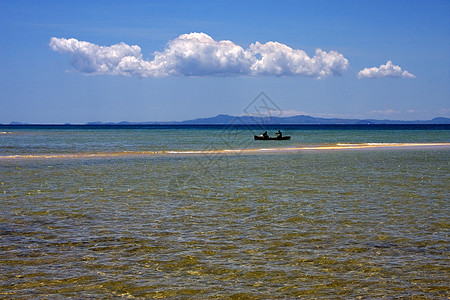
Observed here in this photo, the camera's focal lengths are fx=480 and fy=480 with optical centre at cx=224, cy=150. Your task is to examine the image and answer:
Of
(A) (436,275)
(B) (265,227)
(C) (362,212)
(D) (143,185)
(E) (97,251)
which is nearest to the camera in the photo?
(A) (436,275)

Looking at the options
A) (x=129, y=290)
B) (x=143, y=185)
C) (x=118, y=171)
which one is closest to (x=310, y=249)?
(x=129, y=290)

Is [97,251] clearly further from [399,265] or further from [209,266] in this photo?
[399,265]

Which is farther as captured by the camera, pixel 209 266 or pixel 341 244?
pixel 341 244

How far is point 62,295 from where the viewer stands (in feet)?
31.9

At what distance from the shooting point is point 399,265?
458 inches

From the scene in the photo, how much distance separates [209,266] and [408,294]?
4.52 m

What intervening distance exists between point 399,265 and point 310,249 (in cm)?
238

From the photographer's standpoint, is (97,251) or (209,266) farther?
(97,251)

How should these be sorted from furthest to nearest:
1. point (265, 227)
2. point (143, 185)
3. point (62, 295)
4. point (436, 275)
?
point (143, 185), point (265, 227), point (436, 275), point (62, 295)

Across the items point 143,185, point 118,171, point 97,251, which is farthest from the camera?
point 118,171

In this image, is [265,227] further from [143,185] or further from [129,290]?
[143,185]

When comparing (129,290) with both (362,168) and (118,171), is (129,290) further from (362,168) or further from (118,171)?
(362,168)

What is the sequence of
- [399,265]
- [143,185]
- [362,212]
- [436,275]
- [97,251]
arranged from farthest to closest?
[143,185], [362,212], [97,251], [399,265], [436,275]

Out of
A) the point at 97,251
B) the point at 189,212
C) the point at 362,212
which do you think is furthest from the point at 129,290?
the point at 362,212
